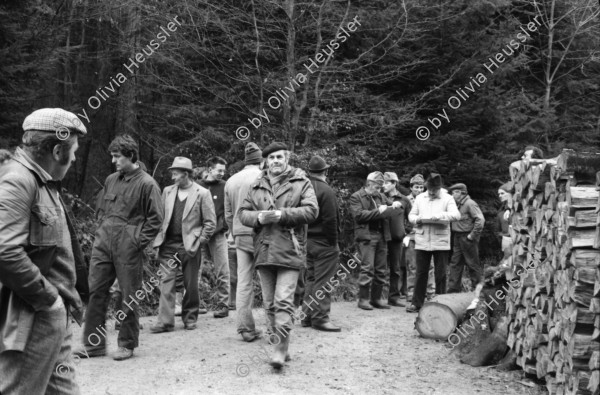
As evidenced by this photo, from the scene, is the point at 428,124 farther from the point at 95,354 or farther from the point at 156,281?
the point at 95,354

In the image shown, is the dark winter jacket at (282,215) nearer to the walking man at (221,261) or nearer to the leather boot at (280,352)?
the leather boot at (280,352)

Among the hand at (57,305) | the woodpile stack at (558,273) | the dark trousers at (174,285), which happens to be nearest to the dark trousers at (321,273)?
the dark trousers at (174,285)

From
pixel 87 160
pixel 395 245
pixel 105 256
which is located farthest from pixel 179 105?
pixel 105 256

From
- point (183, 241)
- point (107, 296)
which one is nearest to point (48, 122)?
point (107, 296)

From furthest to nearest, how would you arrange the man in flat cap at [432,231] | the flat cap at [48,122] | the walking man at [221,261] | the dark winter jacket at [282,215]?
the man in flat cap at [432,231] → the walking man at [221,261] → the dark winter jacket at [282,215] → the flat cap at [48,122]

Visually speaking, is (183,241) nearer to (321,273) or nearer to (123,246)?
(123,246)

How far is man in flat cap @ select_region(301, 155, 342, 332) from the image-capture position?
375 inches

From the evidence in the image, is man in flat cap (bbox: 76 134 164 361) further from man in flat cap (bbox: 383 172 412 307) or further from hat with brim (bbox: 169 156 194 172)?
man in flat cap (bbox: 383 172 412 307)

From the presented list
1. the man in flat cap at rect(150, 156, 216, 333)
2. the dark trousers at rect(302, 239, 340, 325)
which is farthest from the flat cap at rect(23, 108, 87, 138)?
the dark trousers at rect(302, 239, 340, 325)

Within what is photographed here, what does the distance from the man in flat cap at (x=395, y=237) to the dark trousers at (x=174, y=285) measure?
4236 millimetres

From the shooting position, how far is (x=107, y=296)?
25.3 feet

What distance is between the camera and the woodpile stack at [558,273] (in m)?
5.88

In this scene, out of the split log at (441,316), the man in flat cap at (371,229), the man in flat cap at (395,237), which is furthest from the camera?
the man in flat cap at (395,237)

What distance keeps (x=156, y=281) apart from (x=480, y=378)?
6.47 metres
